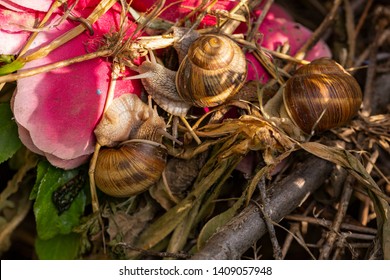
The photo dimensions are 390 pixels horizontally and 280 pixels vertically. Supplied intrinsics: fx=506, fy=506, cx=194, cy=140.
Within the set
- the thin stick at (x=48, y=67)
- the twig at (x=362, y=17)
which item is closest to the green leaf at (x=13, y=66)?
the thin stick at (x=48, y=67)

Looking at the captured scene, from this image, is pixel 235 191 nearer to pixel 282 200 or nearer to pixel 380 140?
pixel 282 200

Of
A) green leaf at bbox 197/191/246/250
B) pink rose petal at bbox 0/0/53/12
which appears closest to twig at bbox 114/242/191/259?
green leaf at bbox 197/191/246/250

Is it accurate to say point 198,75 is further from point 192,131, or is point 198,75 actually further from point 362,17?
point 362,17

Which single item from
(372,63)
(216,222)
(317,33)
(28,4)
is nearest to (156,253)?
(216,222)

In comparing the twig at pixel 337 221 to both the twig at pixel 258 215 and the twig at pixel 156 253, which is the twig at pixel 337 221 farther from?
the twig at pixel 156 253

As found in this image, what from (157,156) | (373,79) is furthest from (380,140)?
(157,156)

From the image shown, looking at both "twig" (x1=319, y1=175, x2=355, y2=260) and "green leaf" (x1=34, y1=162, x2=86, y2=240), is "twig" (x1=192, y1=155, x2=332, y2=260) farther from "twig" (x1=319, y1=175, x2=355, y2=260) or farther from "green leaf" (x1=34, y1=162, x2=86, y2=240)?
"green leaf" (x1=34, y1=162, x2=86, y2=240)
